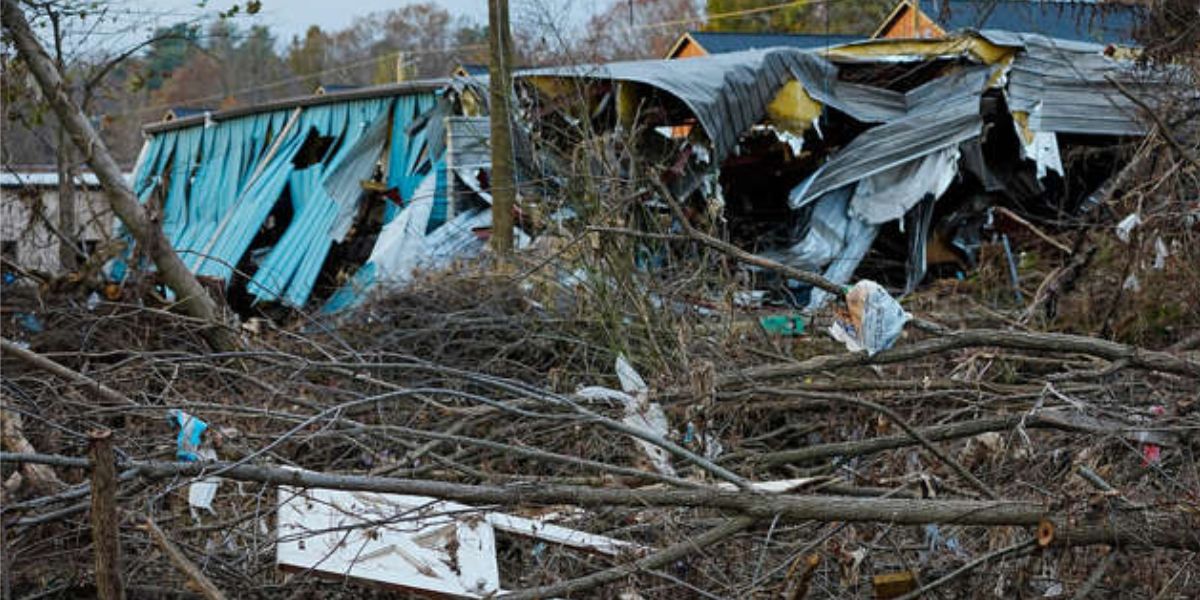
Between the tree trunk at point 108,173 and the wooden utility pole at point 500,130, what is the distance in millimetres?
1953

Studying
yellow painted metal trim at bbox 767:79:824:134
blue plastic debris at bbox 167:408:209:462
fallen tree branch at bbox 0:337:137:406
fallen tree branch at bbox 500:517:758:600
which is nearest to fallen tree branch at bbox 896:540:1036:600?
fallen tree branch at bbox 500:517:758:600

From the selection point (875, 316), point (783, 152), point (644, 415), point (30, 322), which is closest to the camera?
point (875, 316)

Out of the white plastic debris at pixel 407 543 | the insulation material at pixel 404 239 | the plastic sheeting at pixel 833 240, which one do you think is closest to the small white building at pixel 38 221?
the insulation material at pixel 404 239

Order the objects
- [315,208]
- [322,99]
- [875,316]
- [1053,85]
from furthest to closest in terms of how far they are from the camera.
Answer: [322,99], [315,208], [1053,85], [875,316]

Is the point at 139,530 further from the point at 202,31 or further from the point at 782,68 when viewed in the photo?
the point at 782,68

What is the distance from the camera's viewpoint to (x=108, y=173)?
27.2 ft

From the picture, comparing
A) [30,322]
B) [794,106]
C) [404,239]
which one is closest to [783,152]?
[794,106]

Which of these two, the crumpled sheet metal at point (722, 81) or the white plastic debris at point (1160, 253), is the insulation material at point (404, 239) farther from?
the white plastic debris at point (1160, 253)

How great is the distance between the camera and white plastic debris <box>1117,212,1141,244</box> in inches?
275

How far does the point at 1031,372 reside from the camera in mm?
6508

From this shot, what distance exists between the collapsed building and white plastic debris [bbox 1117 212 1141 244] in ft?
8.45

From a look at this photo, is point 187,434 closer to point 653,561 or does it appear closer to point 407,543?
point 407,543

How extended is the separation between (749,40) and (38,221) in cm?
1123

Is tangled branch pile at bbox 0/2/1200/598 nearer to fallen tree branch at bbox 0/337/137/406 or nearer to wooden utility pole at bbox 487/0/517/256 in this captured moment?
fallen tree branch at bbox 0/337/137/406
